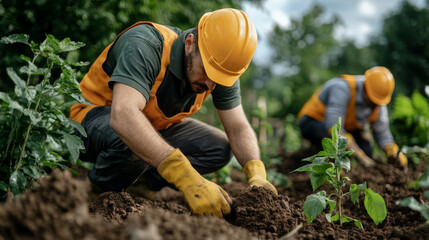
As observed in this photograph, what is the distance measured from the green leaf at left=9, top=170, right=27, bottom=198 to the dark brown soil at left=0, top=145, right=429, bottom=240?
7cm

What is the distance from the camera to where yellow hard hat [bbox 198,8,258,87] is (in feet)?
7.14

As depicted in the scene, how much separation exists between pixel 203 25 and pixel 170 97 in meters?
0.59

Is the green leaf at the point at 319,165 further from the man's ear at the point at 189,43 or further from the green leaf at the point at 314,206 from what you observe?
the man's ear at the point at 189,43

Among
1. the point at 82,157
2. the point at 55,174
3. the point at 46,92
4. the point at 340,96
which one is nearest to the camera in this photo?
the point at 55,174

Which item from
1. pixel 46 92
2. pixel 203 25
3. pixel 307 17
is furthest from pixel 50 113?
pixel 307 17

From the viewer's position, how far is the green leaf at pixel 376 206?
73.7 inches

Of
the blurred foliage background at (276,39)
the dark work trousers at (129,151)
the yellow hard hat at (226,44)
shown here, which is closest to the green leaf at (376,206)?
the yellow hard hat at (226,44)

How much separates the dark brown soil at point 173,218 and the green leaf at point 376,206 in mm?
102

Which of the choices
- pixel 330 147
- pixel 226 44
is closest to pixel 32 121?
pixel 226 44

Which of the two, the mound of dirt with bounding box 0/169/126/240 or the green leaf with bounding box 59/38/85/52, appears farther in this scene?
the green leaf with bounding box 59/38/85/52

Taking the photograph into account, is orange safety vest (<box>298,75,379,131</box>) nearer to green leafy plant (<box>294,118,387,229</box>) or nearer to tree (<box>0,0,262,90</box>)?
tree (<box>0,0,262,90</box>)

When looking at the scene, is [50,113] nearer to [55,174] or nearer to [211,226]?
[55,174]

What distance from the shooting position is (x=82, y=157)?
2.78 metres

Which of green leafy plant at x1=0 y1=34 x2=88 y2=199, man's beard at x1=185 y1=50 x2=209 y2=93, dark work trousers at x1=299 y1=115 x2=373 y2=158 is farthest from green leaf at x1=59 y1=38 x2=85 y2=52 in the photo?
dark work trousers at x1=299 y1=115 x2=373 y2=158
